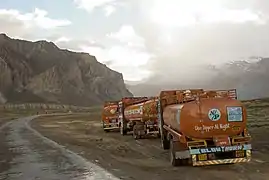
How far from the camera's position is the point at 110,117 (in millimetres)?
41062

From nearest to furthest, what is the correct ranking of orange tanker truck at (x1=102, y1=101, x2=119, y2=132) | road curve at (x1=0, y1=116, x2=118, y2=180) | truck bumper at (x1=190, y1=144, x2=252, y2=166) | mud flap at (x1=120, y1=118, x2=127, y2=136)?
road curve at (x1=0, y1=116, x2=118, y2=180) < truck bumper at (x1=190, y1=144, x2=252, y2=166) < mud flap at (x1=120, y1=118, x2=127, y2=136) < orange tanker truck at (x1=102, y1=101, x2=119, y2=132)

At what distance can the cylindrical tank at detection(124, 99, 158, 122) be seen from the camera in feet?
90.2

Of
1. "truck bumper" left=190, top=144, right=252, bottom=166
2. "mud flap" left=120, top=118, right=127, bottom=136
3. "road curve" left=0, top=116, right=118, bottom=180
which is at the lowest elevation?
"road curve" left=0, top=116, right=118, bottom=180

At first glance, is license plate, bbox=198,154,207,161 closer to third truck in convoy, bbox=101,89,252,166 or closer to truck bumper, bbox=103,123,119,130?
third truck in convoy, bbox=101,89,252,166

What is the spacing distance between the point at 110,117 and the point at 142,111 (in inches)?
456

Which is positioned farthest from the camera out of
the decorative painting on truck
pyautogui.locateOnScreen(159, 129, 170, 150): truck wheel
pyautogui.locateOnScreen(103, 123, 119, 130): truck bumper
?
pyautogui.locateOnScreen(103, 123, 119, 130): truck bumper

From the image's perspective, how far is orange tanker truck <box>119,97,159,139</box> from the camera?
28220 mm

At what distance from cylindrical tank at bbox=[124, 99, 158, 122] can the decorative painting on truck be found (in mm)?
10147

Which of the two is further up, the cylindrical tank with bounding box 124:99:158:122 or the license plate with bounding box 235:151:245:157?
the cylindrical tank with bounding box 124:99:158:122

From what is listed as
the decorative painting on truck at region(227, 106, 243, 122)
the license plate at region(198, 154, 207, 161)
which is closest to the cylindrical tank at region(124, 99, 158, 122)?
the decorative painting on truck at region(227, 106, 243, 122)

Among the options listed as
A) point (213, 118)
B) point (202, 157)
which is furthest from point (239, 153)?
point (213, 118)

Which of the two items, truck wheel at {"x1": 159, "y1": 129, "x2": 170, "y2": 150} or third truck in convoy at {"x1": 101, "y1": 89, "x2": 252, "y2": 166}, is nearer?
third truck in convoy at {"x1": 101, "y1": 89, "x2": 252, "y2": 166}

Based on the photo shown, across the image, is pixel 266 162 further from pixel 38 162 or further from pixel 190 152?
pixel 38 162

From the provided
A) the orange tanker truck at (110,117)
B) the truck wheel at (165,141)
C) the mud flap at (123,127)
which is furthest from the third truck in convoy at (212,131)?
the orange tanker truck at (110,117)
